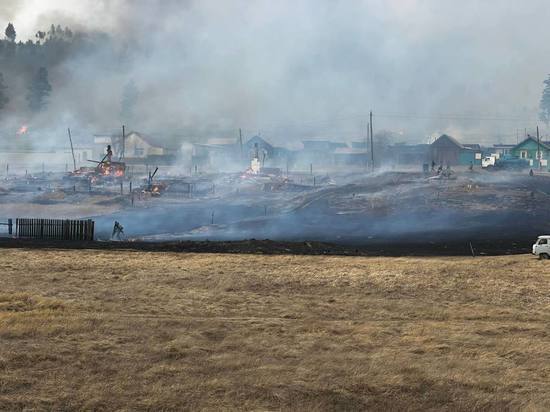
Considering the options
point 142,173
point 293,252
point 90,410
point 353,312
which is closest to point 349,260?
point 293,252

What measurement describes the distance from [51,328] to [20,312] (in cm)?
282

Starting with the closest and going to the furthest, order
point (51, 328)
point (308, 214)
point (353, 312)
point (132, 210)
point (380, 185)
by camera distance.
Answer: point (51, 328) → point (353, 312) → point (308, 214) → point (132, 210) → point (380, 185)

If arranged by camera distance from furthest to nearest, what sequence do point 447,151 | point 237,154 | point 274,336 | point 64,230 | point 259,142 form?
point 237,154 → point 259,142 → point 447,151 → point 64,230 → point 274,336

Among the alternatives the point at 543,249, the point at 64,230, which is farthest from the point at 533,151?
the point at 64,230

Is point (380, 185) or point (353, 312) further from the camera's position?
point (380, 185)

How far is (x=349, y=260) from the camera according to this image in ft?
106

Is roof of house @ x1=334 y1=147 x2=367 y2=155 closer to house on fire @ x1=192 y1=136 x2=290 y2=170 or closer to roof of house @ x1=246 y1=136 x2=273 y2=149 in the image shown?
house on fire @ x1=192 y1=136 x2=290 y2=170

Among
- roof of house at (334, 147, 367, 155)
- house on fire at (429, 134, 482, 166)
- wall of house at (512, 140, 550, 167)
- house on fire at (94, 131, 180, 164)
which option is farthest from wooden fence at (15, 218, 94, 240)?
wall of house at (512, 140, 550, 167)

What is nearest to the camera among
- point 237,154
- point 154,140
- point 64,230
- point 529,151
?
point 64,230

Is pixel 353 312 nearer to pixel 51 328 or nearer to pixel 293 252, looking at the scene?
pixel 51 328

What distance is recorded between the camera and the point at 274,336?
17375 millimetres

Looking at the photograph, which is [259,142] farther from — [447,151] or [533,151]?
[533,151]

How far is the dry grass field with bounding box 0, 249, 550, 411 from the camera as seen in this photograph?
41.2 ft

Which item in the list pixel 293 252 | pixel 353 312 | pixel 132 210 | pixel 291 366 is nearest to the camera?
pixel 291 366
